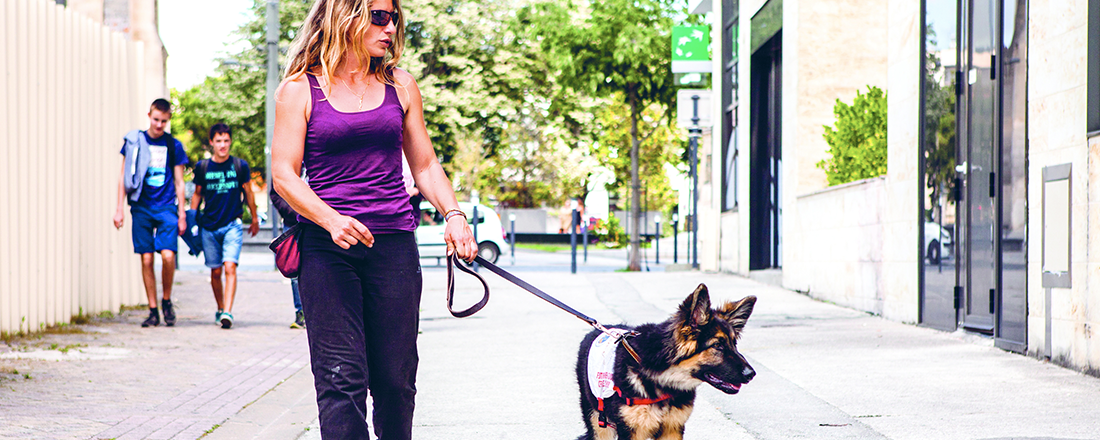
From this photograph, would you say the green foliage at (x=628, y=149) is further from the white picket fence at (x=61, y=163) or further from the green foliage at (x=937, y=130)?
the green foliage at (x=937, y=130)

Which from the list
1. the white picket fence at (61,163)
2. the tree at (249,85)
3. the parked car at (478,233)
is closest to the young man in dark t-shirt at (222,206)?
the white picket fence at (61,163)

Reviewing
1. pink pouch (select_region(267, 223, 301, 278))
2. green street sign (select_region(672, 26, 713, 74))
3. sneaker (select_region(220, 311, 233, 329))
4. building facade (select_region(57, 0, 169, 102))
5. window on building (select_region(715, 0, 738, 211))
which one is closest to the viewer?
pink pouch (select_region(267, 223, 301, 278))

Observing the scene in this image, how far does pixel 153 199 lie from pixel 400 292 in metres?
6.67

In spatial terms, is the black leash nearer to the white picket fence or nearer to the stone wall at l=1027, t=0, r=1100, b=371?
the stone wall at l=1027, t=0, r=1100, b=371

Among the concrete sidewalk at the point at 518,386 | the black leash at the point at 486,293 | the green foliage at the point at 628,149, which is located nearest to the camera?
the black leash at the point at 486,293

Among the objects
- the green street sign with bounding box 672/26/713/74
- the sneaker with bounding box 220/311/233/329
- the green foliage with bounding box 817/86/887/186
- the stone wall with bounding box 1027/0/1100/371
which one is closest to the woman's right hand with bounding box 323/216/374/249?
the stone wall with bounding box 1027/0/1100/371

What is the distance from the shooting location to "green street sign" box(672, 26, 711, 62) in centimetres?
2098

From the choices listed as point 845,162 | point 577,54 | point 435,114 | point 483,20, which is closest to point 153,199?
point 845,162

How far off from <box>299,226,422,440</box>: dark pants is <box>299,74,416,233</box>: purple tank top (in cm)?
8

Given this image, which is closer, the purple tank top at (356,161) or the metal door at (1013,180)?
the purple tank top at (356,161)

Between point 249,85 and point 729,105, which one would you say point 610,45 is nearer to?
point 729,105

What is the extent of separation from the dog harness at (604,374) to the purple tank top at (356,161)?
106cm

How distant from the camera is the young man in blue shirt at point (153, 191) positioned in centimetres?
938

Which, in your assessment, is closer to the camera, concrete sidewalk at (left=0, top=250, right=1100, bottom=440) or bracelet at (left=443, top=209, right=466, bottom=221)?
bracelet at (left=443, top=209, right=466, bottom=221)
